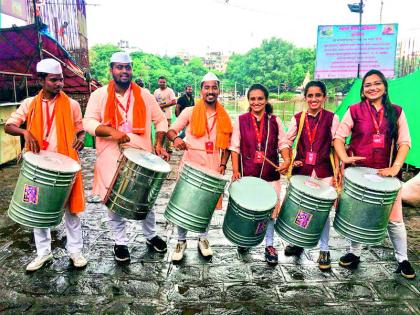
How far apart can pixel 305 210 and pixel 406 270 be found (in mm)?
1117

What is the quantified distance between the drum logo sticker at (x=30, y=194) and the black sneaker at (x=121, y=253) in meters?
0.95

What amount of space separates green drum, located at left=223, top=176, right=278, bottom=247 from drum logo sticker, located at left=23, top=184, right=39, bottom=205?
1587mm

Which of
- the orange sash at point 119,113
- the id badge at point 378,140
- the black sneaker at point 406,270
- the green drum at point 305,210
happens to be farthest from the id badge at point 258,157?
the black sneaker at point 406,270

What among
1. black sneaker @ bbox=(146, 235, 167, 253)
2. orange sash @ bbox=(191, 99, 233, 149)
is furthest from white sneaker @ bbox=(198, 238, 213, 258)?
orange sash @ bbox=(191, 99, 233, 149)

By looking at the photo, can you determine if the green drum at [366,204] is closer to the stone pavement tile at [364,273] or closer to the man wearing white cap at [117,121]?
the stone pavement tile at [364,273]

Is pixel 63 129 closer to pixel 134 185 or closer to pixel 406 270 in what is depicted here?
pixel 134 185

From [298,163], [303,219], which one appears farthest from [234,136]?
[303,219]

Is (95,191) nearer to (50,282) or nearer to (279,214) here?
(50,282)

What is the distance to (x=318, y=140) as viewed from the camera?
341 cm

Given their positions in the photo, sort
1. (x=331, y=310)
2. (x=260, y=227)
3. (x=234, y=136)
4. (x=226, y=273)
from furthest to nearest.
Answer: (x=234, y=136) → (x=226, y=273) → (x=260, y=227) → (x=331, y=310)

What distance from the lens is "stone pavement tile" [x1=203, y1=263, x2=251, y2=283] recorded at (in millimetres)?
3232

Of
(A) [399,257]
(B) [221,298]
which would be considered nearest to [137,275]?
(B) [221,298]

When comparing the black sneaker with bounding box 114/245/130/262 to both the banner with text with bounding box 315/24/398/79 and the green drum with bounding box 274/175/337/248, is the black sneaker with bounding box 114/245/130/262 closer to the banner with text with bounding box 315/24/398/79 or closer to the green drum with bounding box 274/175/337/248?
the green drum with bounding box 274/175/337/248

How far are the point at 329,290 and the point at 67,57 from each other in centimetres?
983
